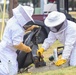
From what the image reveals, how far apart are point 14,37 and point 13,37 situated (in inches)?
1.0

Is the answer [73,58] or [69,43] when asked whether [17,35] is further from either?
[73,58]

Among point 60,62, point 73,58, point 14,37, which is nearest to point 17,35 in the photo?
point 14,37

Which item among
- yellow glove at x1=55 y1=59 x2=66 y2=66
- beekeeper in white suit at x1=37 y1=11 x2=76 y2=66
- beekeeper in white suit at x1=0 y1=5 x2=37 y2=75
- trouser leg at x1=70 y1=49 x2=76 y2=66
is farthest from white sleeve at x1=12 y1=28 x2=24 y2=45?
trouser leg at x1=70 y1=49 x2=76 y2=66

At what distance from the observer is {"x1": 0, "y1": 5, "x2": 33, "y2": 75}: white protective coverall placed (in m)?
6.67

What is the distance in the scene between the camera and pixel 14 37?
21.9 feet

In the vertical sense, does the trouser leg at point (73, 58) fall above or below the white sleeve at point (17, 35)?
below

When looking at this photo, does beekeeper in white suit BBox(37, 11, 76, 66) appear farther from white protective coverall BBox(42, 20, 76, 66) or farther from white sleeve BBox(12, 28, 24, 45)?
white sleeve BBox(12, 28, 24, 45)

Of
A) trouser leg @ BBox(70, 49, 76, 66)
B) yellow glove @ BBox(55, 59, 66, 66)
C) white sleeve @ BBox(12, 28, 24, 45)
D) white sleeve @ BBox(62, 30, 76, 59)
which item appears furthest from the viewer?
trouser leg @ BBox(70, 49, 76, 66)

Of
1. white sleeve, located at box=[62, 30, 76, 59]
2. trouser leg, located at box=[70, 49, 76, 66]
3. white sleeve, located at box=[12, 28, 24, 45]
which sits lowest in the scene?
Result: trouser leg, located at box=[70, 49, 76, 66]

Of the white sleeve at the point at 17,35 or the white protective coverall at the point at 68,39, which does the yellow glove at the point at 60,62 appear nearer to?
the white protective coverall at the point at 68,39

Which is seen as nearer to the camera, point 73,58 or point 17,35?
point 17,35

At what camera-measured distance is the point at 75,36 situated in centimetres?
738

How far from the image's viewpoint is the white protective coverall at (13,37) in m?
6.67

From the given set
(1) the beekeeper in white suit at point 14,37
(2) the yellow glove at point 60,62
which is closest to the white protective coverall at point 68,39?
(2) the yellow glove at point 60,62
